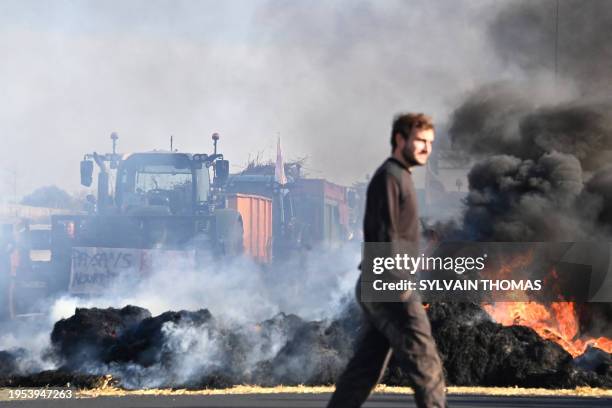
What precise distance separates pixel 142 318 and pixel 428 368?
8.12 metres

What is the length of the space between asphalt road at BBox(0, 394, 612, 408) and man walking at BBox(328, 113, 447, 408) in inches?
135

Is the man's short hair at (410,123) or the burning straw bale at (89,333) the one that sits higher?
the man's short hair at (410,123)

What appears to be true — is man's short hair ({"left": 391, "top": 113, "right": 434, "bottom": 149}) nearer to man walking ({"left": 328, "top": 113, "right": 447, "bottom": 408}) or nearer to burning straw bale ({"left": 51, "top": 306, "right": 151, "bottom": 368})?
man walking ({"left": 328, "top": 113, "right": 447, "bottom": 408})

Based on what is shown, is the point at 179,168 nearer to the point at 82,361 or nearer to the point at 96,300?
the point at 96,300

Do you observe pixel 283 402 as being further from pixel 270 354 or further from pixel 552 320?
pixel 552 320

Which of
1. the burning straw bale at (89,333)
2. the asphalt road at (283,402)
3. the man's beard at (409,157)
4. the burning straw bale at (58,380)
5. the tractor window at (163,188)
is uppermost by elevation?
the man's beard at (409,157)

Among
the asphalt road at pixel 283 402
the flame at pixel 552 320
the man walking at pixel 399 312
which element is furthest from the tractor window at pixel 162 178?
the man walking at pixel 399 312

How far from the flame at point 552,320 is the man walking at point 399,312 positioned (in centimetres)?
773

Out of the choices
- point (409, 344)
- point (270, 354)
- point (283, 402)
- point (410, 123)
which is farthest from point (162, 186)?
point (409, 344)

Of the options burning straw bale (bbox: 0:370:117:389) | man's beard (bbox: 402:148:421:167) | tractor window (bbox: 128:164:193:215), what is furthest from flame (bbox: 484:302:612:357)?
tractor window (bbox: 128:164:193:215)

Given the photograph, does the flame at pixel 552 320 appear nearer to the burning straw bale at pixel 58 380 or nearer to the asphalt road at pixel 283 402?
the asphalt road at pixel 283 402

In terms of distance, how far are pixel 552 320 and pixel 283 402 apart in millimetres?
5551

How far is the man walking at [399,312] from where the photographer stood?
6.30 metres

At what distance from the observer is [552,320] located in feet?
49.2
